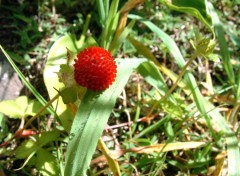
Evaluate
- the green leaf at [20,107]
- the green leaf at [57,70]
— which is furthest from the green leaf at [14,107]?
the green leaf at [57,70]

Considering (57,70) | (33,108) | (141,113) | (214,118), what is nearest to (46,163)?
(33,108)

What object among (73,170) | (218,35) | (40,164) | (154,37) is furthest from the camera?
(154,37)

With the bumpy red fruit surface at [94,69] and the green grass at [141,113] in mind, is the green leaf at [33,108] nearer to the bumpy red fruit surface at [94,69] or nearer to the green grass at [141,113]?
the green grass at [141,113]

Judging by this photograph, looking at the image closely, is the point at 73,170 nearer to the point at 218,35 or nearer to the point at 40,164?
the point at 40,164

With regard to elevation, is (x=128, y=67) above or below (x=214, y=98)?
above

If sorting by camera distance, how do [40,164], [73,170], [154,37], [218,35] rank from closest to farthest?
1. [73,170]
2. [40,164]
3. [218,35]
4. [154,37]

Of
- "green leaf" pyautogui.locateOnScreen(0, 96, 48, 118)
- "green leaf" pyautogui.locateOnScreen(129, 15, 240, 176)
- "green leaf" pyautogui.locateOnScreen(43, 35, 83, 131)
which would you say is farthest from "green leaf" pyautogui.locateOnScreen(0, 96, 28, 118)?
"green leaf" pyautogui.locateOnScreen(129, 15, 240, 176)

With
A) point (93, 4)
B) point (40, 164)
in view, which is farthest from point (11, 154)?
point (93, 4)
